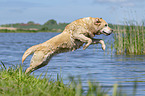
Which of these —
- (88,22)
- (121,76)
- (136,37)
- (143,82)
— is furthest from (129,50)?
(88,22)

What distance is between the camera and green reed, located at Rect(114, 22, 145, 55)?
20.5 meters

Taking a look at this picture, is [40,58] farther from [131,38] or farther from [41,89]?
[131,38]

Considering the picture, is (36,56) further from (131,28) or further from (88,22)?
(131,28)

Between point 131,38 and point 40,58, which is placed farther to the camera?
point 131,38

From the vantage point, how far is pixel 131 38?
2073 cm

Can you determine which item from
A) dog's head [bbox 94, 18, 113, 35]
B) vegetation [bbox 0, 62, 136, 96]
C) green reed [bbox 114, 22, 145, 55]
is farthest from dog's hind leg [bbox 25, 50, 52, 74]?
green reed [bbox 114, 22, 145, 55]

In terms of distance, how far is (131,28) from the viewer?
20.5 m

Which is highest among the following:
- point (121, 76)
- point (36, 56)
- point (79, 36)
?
point (79, 36)

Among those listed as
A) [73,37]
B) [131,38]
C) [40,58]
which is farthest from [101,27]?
[131,38]

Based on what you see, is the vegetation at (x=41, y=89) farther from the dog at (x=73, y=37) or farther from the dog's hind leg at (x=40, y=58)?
the dog at (x=73, y=37)

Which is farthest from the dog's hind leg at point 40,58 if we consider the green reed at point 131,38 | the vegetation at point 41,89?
the green reed at point 131,38

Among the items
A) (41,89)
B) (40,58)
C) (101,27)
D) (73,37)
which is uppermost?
(101,27)

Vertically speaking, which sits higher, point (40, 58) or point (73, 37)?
point (73, 37)

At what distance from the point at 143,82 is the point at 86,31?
4293mm
